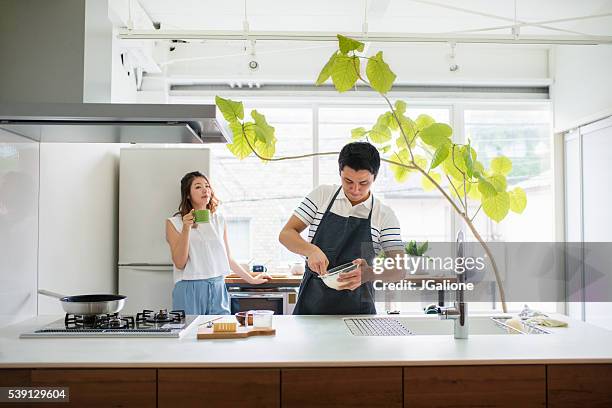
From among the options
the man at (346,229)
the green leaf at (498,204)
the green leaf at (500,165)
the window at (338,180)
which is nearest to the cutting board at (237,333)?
the man at (346,229)

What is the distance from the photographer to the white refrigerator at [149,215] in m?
4.20

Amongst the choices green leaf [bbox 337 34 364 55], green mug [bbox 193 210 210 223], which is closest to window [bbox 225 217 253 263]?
green mug [bbox 193 210 210 223]

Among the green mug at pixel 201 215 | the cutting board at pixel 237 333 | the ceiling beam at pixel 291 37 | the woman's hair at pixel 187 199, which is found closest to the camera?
the cutting board at pixel 237 333

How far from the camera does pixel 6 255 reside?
2531 millimetres

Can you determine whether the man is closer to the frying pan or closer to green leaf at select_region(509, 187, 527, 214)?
green leaf at select_region(509, 187, 527, 214)

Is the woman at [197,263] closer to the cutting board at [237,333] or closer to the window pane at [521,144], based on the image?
the cutting board at [237,333]

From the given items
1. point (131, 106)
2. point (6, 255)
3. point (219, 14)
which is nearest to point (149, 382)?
point (131, 106)

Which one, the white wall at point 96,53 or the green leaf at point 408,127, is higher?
the white wall at point 96,53

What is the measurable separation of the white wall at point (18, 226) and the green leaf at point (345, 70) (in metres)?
1.42

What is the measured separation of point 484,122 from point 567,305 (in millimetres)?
1877

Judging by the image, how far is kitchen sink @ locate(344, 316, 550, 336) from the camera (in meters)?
2.32

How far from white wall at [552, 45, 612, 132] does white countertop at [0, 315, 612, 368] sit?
2966 millimetres

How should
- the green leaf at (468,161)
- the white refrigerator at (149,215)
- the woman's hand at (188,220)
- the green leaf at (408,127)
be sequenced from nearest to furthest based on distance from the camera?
1. the green leaf at (468,161)
2. the green leaf at (408,127)
3. the woman's hand at (188,220)
4. the white refrigerator at (149,215)

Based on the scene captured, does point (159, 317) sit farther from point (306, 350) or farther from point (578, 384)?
point (578, 384)
